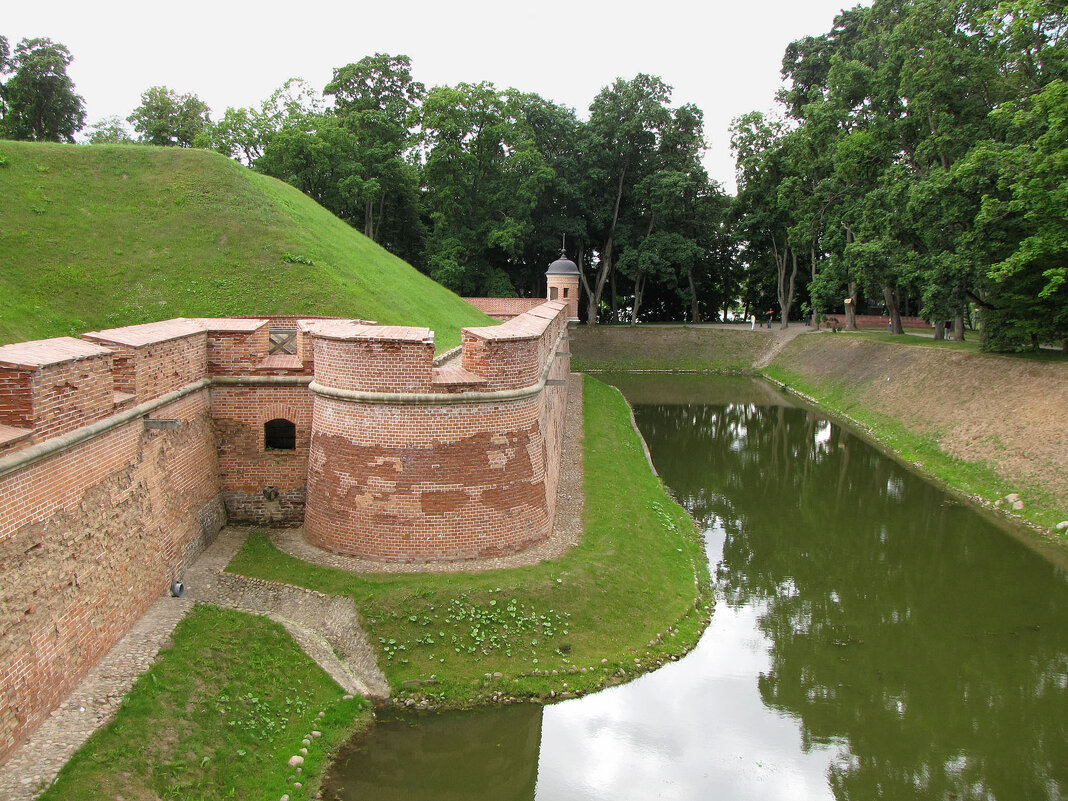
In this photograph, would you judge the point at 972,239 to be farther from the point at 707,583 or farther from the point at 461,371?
the point at 461,371

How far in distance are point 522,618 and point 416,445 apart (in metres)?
2.83

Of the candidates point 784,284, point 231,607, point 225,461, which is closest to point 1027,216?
point 225,461

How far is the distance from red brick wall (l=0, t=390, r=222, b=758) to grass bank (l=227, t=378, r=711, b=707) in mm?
1555

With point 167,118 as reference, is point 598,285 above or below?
below

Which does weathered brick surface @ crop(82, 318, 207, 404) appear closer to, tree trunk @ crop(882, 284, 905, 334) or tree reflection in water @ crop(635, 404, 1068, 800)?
tree reflection in water @ crop(635, 404, 1068, 800)

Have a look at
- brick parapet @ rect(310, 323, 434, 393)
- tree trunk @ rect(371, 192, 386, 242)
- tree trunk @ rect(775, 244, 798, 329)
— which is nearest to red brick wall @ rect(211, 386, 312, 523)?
brick parapet @ rect(310, 323, 434, 393)

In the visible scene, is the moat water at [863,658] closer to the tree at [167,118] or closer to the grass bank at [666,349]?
the grass bank at [666,349]

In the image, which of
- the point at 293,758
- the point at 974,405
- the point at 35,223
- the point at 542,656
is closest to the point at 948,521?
the point at 974,405

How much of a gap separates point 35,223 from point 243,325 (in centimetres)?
1208

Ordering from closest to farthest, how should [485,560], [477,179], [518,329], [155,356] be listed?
[155,356]
[485,560]
[518,329]
[477,179]

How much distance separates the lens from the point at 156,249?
20.7 meters

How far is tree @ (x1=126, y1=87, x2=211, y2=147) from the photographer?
42781 mm

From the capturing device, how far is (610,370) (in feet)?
136

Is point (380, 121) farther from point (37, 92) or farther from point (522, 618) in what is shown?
point (522, 618)
